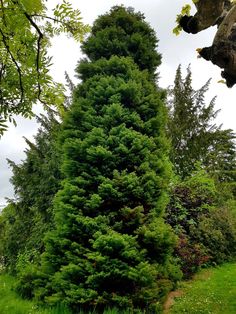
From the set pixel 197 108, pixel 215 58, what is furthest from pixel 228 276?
pixel 197 108

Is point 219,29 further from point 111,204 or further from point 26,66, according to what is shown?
point 111,204

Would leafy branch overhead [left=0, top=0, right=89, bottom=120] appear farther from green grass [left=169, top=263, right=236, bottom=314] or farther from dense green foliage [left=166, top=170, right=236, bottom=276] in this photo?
dense green foliage [left=166, top=170, right=236, bottom=276]

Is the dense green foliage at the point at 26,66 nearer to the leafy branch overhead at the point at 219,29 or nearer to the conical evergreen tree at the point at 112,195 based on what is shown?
the leafy branch overhead at the point at 219,29

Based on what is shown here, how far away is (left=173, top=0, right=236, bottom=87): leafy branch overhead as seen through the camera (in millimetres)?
4398

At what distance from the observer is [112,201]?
761 cm

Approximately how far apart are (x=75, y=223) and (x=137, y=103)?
128 inches

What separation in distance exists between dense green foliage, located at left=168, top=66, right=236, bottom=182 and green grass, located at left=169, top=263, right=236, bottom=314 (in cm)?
807

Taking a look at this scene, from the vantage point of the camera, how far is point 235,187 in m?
24.6

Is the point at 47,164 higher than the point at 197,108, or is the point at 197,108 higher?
the point at 197,108

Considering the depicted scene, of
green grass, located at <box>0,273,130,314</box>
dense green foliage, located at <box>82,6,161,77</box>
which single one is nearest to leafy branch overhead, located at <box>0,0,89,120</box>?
green grass, located at <box>0,273,130,314</box>

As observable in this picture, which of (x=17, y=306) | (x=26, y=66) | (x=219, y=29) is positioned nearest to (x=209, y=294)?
Result: (x=17, y=306)

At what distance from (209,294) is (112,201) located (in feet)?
11.3

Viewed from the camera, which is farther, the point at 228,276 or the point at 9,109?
the point at 228,276

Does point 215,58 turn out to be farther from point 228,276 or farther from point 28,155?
point 28,155
